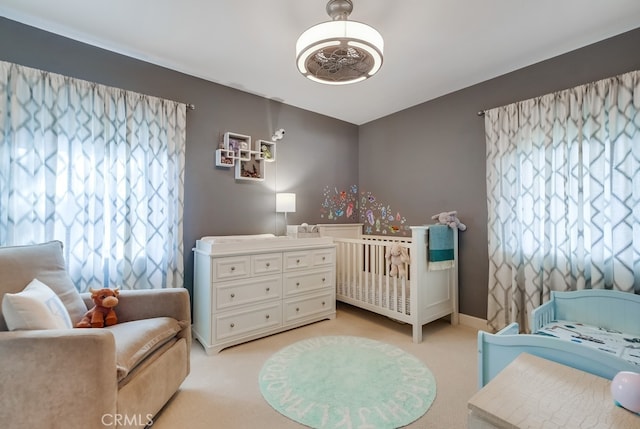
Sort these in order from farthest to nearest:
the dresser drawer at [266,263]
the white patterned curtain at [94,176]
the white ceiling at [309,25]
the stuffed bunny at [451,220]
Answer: the stuffed bunny at [451,220], the dresser drawer at [266,263], the white patterned curtain at [94,176], the white ceiling at [309,25]

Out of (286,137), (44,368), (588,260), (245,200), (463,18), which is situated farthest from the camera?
(286,137)

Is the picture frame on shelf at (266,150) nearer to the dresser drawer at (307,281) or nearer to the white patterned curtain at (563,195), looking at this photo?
the dresser drawer at (307,281)

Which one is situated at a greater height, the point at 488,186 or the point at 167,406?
the point at 488,186

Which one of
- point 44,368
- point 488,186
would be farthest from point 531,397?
point 488,186

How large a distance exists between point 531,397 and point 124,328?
1.90 meters

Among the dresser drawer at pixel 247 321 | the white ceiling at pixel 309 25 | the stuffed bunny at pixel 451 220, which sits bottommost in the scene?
the dresser drawer at pixel 247 321

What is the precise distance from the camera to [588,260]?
7.08 ft

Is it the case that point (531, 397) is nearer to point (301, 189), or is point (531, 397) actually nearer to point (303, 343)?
point (303, 343)

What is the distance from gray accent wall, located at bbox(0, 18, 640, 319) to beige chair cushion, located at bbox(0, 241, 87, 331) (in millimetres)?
1062

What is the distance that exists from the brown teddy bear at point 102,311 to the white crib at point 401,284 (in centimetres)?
219

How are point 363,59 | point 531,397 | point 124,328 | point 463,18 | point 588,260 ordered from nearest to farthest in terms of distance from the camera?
1. point 531,397
2. point 124,328
3. point 363,59
4. point 463,18
5. point 588,260

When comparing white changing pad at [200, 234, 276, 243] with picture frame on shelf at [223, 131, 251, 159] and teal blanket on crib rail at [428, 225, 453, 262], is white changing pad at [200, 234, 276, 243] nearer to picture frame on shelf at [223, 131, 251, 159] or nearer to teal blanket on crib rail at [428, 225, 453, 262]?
picture frame on shelf at [223, 131, 251, 159]

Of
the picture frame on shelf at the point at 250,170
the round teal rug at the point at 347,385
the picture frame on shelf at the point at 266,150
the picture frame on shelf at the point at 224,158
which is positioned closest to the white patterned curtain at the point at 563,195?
the round teal rug at the point at 347,385

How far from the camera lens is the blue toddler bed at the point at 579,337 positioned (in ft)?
3.71
